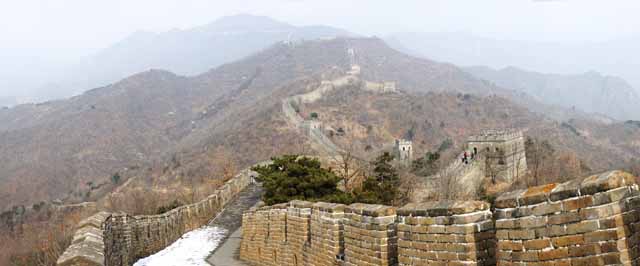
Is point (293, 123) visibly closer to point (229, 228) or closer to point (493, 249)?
point (229, 228)

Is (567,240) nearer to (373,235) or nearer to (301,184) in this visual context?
(373,235)

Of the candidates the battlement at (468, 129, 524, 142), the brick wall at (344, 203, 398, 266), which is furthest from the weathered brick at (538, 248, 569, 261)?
the battlement at (468, 129, 524, 142)

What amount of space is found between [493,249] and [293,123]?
7764 centimetres

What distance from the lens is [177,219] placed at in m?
19.1

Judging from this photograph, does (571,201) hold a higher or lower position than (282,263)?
higher

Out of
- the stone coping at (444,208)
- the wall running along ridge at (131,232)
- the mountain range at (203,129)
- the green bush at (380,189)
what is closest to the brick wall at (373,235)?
the stone coping at (444,208)

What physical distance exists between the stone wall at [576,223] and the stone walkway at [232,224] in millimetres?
11003

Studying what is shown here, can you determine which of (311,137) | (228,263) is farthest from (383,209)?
(311,137)

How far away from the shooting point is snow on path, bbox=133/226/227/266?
13775 mm

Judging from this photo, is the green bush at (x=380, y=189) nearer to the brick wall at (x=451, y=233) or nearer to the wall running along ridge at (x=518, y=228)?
Result: the wall running along ridge at (x=518, y=228)

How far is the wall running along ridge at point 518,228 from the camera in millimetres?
3398

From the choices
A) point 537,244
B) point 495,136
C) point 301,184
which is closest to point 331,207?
point 537,244

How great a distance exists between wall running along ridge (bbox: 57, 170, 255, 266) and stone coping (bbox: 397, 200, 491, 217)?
418 centimetres

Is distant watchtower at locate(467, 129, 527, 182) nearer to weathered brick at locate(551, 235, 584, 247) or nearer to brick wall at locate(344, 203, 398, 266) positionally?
brick wall at locate(344, 203, 398, 266)
